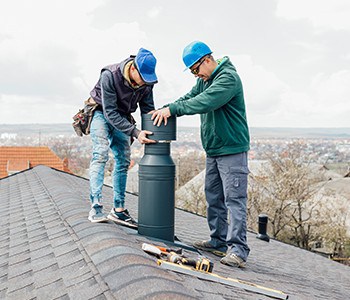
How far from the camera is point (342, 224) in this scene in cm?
2330

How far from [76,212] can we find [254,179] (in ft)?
69.4

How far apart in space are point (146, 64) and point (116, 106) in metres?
0.46

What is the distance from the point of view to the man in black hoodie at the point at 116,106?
3393 millimetres

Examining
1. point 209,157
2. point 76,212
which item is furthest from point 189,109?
point 76,212

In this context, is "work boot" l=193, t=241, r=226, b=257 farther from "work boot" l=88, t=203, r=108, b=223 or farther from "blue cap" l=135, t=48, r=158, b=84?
"blue cap" l=135, t=48, r=158, b=84

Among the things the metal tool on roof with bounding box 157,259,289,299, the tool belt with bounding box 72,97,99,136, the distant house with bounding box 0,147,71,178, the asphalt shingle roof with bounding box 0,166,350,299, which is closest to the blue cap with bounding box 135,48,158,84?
the tool belt with bounding box 72,97,99,136

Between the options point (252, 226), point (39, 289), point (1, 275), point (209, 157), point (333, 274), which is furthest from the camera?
point (252, 226)

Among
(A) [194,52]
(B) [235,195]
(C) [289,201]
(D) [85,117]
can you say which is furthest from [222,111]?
(C) [289,201]

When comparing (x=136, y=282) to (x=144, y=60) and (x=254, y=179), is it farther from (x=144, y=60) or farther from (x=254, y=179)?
(x=254, y=179)

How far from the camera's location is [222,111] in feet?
12.2

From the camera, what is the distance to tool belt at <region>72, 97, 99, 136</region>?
3.72 meters

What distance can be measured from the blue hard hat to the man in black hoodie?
404 millimetres

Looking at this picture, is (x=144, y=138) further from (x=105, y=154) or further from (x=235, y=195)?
(x=235, y=195)

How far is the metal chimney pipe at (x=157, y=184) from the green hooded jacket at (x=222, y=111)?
0.22 metres
